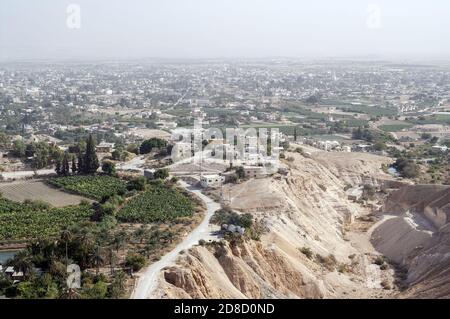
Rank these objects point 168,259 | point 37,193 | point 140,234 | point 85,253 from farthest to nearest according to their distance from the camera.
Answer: point 37,193
point 140,234
point 168,259
point 85,253

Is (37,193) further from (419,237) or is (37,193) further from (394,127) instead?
(394,127)

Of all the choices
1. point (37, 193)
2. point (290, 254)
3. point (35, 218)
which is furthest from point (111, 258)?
point (37, 193)

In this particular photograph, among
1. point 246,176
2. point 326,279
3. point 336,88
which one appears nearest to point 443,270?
point 326,279

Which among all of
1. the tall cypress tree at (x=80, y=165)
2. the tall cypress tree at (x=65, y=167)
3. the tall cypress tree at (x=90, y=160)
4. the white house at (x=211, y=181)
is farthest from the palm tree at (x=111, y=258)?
the tall cypress tree at (x=65, y=167)

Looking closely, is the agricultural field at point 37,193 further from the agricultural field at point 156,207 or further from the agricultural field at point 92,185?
the agricultural field at point 156,207

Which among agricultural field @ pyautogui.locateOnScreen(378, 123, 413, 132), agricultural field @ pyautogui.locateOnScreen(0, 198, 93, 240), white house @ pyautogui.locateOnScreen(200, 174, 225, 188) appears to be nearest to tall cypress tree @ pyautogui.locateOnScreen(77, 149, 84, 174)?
agricultural field @ pyautogui.locateOnScreen(0, 198, 93, 240)
